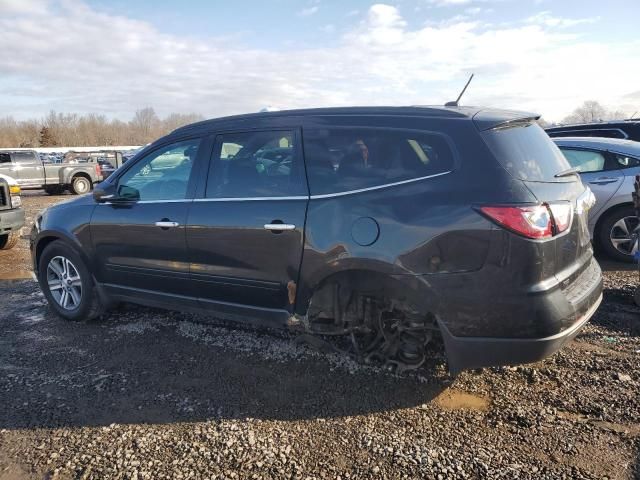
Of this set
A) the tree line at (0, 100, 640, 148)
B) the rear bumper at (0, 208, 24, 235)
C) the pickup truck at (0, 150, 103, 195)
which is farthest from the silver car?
the tree line at (0, 100, 640, 148)

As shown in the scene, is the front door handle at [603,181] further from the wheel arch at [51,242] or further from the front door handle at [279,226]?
the wheel arch at [51,242]

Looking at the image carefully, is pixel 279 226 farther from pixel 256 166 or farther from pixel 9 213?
pixel 9 213

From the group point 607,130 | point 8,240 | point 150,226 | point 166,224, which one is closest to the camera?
point 166,224

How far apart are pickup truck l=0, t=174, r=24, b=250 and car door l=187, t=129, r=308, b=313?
5.63m

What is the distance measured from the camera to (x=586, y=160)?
266 inches

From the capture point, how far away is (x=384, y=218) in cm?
301

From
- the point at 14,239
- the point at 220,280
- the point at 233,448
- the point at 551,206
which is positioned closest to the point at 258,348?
the point at 220,280

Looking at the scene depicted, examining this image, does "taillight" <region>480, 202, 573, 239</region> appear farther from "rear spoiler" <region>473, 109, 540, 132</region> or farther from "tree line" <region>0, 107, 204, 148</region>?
"tree line" <region>0, 107, 204, 148</region>

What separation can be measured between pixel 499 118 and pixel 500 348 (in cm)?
140

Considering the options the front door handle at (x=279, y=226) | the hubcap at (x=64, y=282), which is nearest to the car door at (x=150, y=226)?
the hubcap at (x=64, y=282)

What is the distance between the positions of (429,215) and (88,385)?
8.65 ft

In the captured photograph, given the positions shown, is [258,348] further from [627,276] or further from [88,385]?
[627,276]

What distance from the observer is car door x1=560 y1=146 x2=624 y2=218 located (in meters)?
6.41

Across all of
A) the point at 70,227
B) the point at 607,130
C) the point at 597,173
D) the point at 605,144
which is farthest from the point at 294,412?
the point at 607,130
